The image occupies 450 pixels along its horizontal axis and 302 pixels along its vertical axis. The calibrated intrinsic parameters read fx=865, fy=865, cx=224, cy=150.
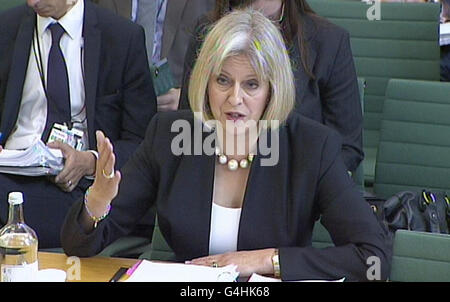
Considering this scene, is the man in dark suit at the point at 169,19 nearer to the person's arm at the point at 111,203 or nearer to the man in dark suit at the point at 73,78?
the man in dark suit at the point at 73,78

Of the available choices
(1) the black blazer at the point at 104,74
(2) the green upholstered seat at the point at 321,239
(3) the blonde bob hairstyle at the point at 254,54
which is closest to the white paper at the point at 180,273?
(3) the blonde bob hairstyle at the point at 254,54

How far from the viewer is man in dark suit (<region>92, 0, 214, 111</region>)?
387cm

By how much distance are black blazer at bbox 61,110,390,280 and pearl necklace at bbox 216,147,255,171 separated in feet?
0.09

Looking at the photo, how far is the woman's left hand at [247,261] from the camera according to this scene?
2076mm

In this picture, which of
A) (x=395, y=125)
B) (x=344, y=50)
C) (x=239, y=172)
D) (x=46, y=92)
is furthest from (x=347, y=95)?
(x=46, y=92)

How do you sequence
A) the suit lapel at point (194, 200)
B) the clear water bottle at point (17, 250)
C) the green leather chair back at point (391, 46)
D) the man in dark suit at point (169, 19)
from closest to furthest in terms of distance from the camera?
the clear water bottle at point (17, 250) < the suit lapel at point (194, 200) < the man in dark suit at point (169, 19) < the green leather chair back at point (391, 46)

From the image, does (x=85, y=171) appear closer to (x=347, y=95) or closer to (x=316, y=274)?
(x=347, y=95)

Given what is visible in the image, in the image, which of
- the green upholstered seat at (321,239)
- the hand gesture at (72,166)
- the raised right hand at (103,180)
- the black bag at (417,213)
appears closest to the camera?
the raised right hand at (103,180)

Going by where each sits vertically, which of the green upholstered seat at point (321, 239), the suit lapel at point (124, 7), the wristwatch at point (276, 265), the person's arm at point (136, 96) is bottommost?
the green upholstered seat at point (321, 239)

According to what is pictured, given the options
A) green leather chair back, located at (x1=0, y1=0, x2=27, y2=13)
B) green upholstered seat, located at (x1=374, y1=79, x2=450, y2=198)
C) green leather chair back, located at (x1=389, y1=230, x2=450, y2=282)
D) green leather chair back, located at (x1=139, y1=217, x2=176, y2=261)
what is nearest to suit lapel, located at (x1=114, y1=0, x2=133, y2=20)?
green leather chair back, located at (x1=0, y1=0, x2=27, y2=13)

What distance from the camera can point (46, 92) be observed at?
3191 mm

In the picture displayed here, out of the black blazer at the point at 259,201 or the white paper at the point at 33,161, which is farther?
the white paper at the point at 33,161

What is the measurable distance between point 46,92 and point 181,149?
3.26ft

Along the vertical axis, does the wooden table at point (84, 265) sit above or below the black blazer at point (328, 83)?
below
